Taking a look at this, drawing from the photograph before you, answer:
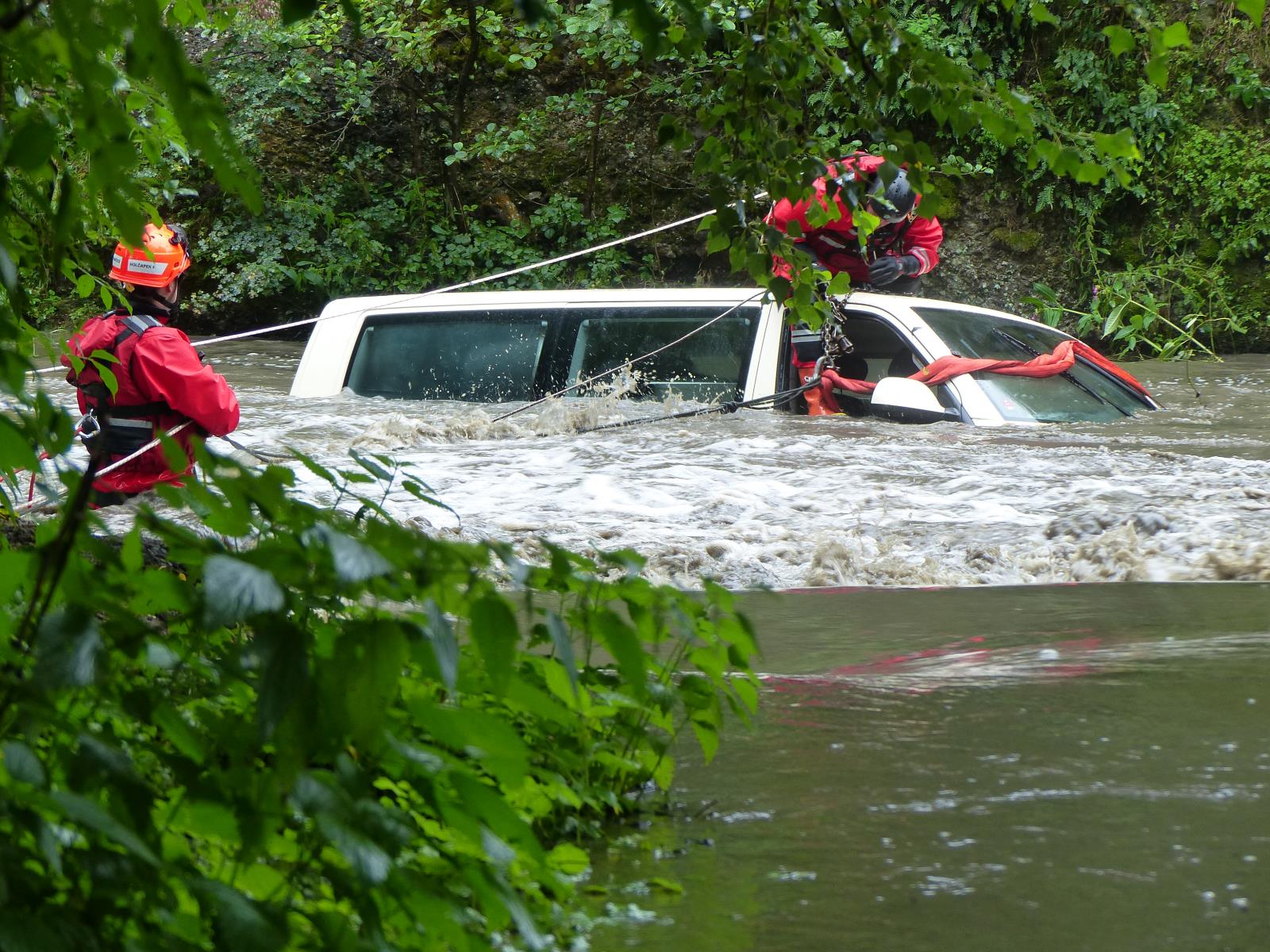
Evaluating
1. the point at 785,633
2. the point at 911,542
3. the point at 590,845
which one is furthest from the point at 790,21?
the point at 911,542

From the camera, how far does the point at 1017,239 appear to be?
592 inches

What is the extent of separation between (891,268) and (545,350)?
2.06 m

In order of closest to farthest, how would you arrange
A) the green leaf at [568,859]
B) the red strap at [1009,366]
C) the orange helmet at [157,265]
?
the green leaf at [568,859], the orange helmet at [157,265], the red strap at [1009,366]

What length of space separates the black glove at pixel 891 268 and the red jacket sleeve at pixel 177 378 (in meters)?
4.02

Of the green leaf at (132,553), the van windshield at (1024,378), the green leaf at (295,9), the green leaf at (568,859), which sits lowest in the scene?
the green leaf at (568,859)

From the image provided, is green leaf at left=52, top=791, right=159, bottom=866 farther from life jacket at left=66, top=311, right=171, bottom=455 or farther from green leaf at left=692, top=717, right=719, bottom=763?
life jacket at left=66, top=311, right=171, bottom=455

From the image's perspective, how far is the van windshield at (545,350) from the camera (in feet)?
24.7

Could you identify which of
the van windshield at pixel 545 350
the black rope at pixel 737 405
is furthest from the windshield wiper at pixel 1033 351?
the van windshield at pixel 545 350

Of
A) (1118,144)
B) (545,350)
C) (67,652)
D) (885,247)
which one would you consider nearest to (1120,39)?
(1118,144)

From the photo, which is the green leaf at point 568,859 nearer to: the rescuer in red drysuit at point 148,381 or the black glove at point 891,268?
the rescuer in red drysuit at point 148,381

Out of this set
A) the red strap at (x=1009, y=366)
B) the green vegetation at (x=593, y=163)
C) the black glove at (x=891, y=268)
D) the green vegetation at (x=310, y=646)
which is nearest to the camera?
the green vegetation at (x=310, y=646)

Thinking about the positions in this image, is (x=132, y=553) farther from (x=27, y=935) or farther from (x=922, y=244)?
(x=922, y=244)

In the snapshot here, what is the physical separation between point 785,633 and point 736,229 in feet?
4.60

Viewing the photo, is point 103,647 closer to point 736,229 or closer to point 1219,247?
point 736,229
